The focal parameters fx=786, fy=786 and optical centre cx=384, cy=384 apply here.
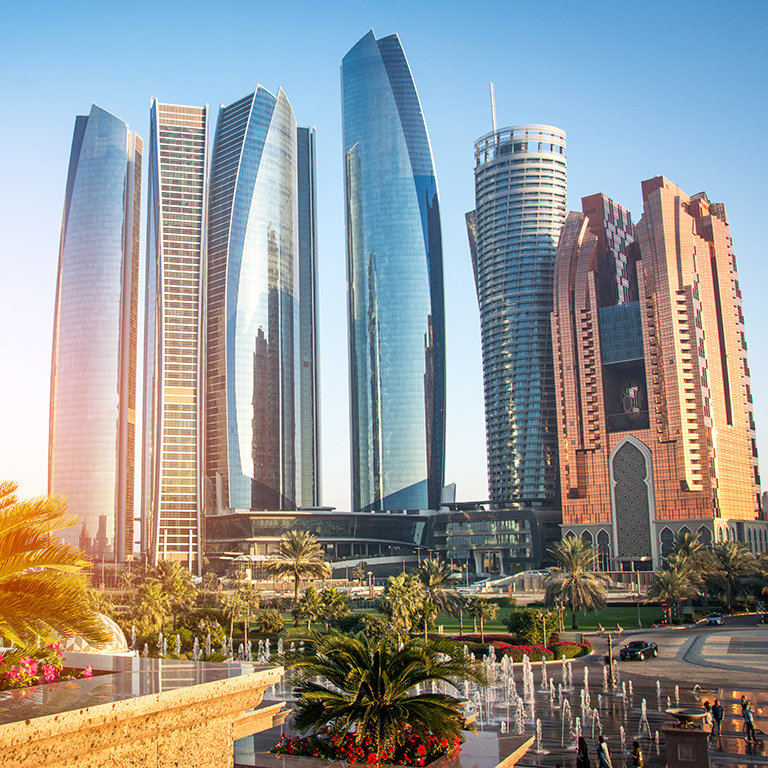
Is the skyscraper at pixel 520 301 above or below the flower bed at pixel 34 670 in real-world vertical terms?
above

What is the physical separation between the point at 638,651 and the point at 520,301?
13424 cm

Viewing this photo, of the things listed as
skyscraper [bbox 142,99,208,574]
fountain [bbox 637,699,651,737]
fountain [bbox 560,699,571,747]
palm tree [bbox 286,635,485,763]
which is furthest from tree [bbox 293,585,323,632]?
skyscraper [bbox 142,99,208,574]

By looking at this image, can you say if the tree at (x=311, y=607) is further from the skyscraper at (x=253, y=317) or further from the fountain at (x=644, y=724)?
the skyscraper at (x=253, y=317)

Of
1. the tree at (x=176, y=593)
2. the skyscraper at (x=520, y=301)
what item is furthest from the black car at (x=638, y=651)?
the skyscraper at (x=520, y=301)

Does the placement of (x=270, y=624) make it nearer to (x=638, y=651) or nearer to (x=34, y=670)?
(x=638, y=651)

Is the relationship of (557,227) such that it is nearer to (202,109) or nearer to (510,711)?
(202,109)

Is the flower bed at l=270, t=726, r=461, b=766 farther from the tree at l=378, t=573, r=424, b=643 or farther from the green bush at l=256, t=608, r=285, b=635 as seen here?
the green bush at l=256, t=608, r=285, b=635

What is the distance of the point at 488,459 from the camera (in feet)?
610

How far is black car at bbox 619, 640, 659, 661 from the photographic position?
49.1 m

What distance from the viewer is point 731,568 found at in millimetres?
79188

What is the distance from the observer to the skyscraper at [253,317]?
171750mm

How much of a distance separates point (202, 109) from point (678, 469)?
129 metres

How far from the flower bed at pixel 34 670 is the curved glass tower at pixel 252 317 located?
6553 inches

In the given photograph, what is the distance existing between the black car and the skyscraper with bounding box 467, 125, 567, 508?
124771mm
